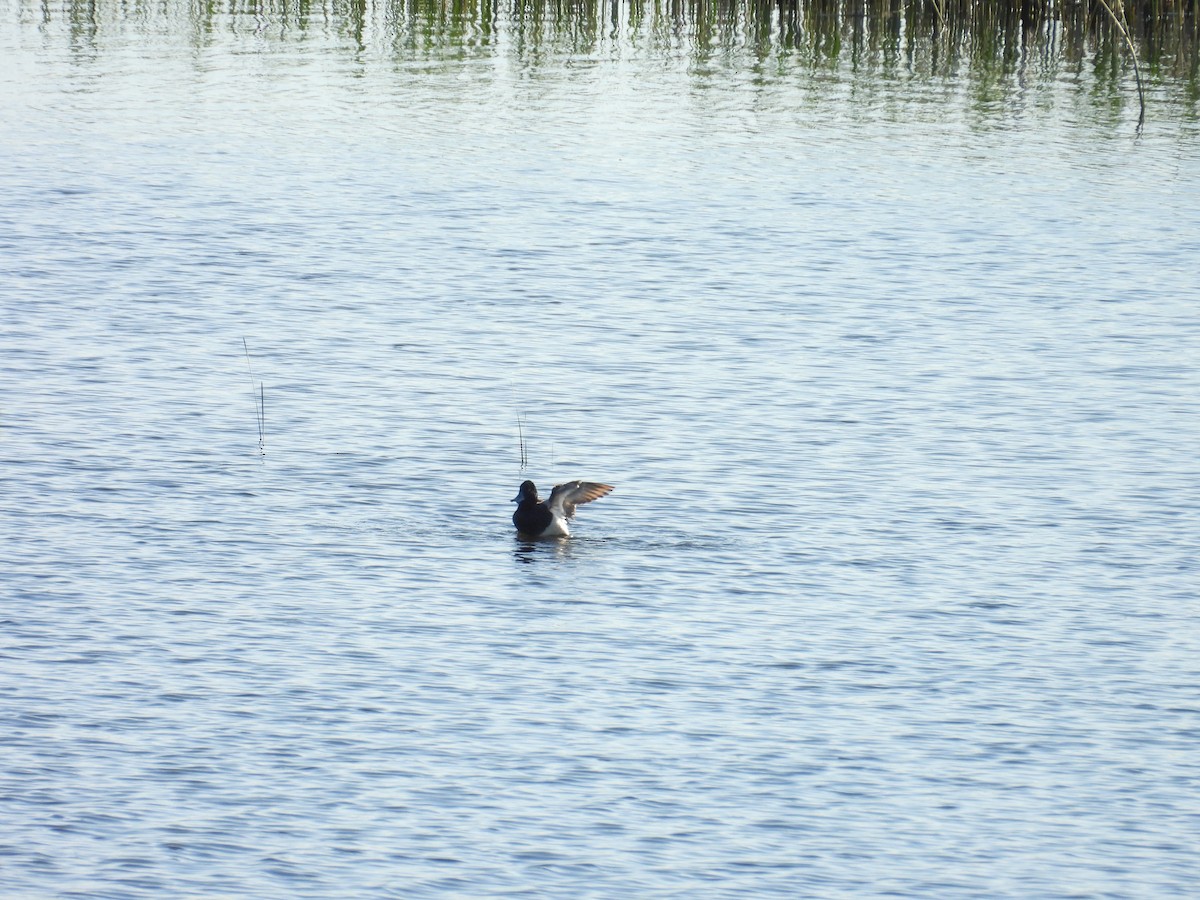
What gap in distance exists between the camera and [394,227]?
22750 millimetres

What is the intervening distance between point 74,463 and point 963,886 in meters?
7.73

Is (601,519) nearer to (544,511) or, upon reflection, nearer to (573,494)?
(573,494)

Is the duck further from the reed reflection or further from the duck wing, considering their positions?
the reed reflection

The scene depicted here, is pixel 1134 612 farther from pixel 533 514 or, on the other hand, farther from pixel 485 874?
pixel 485 874

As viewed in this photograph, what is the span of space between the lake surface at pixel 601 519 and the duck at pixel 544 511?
0.13 metres

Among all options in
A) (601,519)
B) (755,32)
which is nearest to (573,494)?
(601,519)

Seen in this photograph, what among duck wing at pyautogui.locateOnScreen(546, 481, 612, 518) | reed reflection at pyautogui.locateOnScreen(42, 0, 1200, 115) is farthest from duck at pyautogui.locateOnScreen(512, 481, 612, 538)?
reed reflection at pyautogui.locateOnScreen(42, 0, 1200, 115)

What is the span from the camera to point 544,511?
1230 cm

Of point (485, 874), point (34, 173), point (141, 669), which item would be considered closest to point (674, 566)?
point (141, 669)

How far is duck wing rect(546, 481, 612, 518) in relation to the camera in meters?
12.5

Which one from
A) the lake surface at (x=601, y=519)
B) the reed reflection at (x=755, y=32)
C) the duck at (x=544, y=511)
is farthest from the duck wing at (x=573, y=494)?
the reed reflection at (x=755, y=32)

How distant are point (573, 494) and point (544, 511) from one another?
0.43m

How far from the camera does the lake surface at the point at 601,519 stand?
8.62 meters

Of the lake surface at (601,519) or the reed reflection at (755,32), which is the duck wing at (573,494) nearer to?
the lake surface at (601,519)
